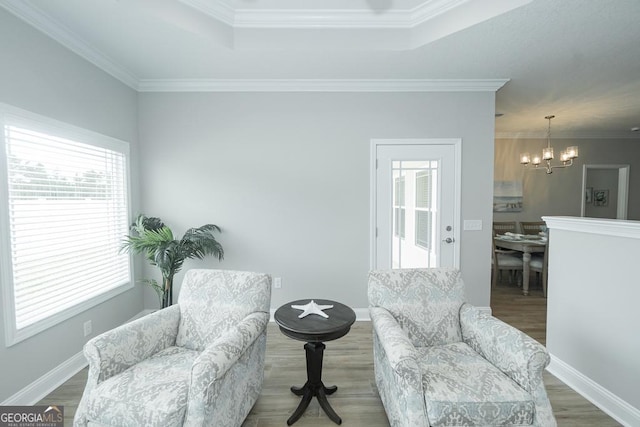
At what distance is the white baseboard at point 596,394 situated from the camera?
1.78 meters

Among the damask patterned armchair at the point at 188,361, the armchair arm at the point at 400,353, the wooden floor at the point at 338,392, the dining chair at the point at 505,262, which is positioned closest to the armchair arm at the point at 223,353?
the damask patterned armchair at the point at 188,361

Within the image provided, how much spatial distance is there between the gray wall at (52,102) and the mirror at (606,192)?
7882mm

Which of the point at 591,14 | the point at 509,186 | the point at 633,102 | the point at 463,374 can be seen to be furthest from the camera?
the point at 509,186

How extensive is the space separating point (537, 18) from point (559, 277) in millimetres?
1970

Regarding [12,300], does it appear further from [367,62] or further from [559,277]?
[559,277]

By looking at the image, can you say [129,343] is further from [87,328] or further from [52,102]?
[52,102]

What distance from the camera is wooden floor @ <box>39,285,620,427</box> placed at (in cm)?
183

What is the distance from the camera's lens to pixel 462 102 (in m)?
3.25

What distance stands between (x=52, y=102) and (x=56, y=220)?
2.99 ft

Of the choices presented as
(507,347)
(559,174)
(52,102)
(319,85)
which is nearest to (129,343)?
(52,102)

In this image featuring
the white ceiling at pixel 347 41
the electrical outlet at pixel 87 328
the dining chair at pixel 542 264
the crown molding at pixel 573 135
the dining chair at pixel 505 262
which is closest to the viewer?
the white ceiling at pixel 347 41

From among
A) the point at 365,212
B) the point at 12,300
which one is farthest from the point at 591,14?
the point at 12,300

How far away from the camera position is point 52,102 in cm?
220

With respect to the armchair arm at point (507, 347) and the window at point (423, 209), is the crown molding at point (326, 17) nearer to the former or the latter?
the window at point (423, 209)
